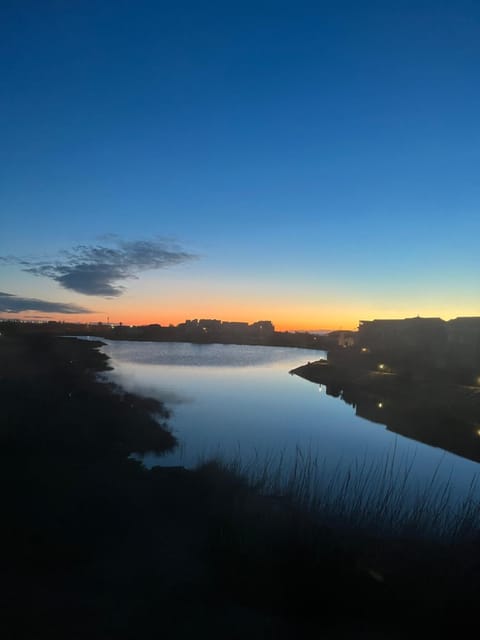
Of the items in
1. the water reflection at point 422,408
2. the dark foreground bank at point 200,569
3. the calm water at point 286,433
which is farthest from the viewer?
the water reflection at point 422,408

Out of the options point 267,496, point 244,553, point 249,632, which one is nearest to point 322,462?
point 267,496

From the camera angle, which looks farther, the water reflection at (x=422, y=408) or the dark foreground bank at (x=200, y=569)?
the water reflection at (x=422, y=408)

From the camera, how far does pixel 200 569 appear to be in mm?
7273

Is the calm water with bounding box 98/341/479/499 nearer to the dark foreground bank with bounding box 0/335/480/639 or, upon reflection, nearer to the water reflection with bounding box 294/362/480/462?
the water reflection with bounding box 294/362/480/462

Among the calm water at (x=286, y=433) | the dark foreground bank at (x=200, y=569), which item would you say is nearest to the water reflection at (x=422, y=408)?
the calm water at (x=286, y=433)

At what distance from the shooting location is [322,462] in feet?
63.9

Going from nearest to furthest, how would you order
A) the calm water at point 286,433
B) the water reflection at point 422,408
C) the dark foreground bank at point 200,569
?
1. the dark foreground bank at point 200,569
2. the calm water at point 286,433
3. the water reflection at point 422,408

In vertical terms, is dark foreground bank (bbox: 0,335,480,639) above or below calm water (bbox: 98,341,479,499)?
above

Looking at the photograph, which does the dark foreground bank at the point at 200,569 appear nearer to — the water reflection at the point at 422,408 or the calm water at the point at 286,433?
the calm water at the point at 286,433

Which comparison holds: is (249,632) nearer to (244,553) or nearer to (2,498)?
(244,553)

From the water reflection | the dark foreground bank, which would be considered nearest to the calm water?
the water reflection

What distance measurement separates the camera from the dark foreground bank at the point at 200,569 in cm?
579

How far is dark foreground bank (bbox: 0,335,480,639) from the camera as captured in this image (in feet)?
19.0

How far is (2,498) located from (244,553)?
238 inches
